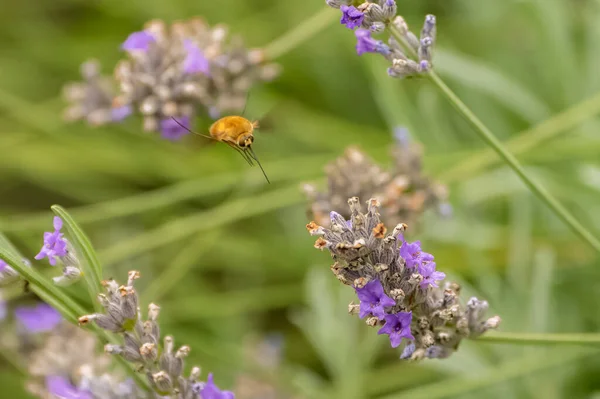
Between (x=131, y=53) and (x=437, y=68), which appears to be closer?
(x=131, y=53)

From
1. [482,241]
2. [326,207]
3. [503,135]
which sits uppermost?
[503,135]

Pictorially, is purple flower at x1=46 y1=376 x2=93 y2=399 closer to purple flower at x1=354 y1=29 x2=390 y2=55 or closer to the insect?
the insect

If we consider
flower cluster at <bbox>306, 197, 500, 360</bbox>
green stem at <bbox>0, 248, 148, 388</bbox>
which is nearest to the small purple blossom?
flower cluster at <bbox>306, 197, 500, 360</bbox>

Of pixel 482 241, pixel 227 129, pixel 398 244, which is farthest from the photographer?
pixel 482 241

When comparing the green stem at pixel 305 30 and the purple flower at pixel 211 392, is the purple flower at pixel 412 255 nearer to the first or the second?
the purple flower at pixel 211 392

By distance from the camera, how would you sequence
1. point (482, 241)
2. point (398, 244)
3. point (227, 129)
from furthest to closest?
point (482, 241) → point (227, 129) → point (398, 244)

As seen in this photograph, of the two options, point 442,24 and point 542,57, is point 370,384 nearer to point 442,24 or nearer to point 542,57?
point 542,57

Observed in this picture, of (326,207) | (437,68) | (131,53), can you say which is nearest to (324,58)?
(437,68)

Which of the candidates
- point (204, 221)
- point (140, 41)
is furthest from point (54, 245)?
point (204, 221)
